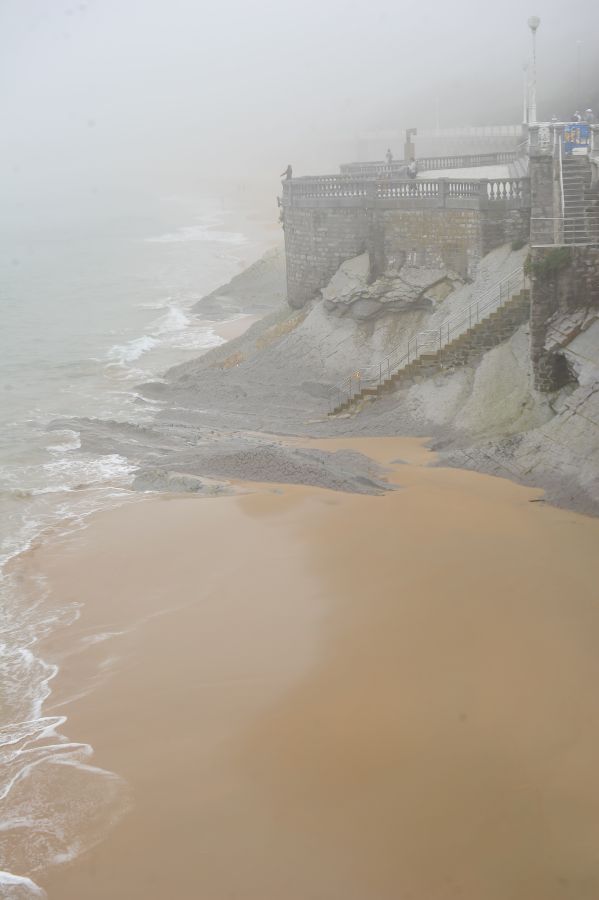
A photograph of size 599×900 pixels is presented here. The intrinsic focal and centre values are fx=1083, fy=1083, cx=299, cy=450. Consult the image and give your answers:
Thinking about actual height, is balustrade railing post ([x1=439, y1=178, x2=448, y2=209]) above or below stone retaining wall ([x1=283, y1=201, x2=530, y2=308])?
above

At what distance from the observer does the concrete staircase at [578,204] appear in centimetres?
1766

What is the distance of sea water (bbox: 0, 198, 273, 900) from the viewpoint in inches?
388

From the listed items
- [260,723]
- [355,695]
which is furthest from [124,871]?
[355,695]

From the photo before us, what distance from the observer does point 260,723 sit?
416 inches

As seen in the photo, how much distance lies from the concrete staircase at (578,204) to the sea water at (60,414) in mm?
8667

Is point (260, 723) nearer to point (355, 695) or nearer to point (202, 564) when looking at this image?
point (355, 695)

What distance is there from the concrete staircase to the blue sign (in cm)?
95

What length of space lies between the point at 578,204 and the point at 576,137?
2505 millimetres

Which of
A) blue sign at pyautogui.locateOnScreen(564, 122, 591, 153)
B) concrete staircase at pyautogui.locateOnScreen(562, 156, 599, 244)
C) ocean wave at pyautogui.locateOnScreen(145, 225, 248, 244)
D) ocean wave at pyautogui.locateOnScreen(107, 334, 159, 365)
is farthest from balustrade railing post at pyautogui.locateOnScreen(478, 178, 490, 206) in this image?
ocean wave at pyautogui.locateOnScreen(145, 225, 248, 244)

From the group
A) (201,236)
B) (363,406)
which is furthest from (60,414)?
(201,236)

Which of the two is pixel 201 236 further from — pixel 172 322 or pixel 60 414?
pixel 60 414

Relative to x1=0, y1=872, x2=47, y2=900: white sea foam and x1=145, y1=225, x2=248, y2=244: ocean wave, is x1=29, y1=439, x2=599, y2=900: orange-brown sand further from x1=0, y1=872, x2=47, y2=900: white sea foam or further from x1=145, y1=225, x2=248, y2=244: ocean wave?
x1=145, y1=225, x2=248, y2=244: ocean wave

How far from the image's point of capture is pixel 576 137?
19.7 meters

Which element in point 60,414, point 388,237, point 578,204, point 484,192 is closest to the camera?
point 578,204
